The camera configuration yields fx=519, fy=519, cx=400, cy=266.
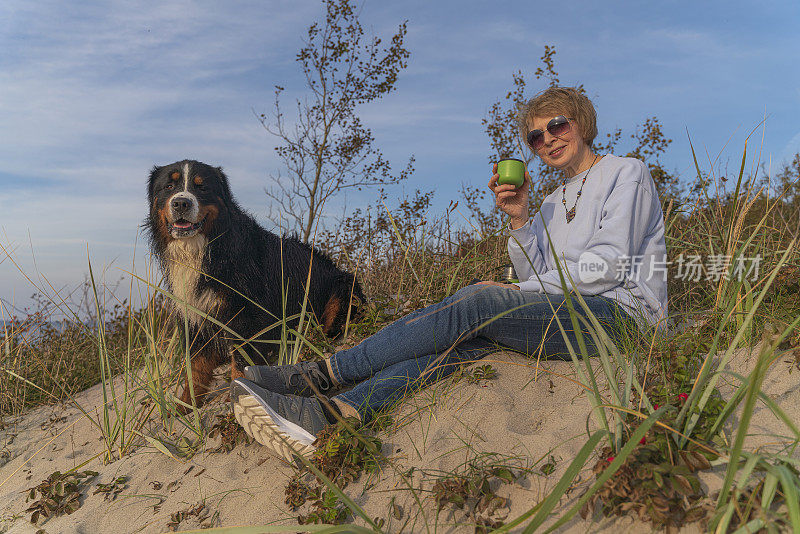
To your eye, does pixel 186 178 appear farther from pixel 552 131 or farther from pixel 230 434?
pixel 552 131

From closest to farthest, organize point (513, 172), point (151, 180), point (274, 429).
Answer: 1. point (274, 429)
2. point (513, 172)
3. point (151, 180)

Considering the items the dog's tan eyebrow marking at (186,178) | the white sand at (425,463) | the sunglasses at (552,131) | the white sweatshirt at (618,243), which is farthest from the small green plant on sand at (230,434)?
the sunglasses at (552,131)

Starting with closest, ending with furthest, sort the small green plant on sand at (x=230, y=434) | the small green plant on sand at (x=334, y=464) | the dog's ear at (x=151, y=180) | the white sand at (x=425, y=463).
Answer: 1. the white sand at (x=425, y=463)
2. the small green plant on sand at (x=334, y=464)
3. the small green plant on sand at (x=230, y=434)
4. the dog's ear at (x=151, y=180)

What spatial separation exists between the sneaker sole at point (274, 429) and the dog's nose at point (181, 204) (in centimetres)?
141

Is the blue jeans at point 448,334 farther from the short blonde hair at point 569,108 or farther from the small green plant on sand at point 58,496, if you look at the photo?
Result: the small green plant on sand at point 58,496

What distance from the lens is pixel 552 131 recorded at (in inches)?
129

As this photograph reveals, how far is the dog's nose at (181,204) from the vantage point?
10.9 feet

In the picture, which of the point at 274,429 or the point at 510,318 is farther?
the point at 510,318

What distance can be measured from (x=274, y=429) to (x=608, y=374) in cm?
148

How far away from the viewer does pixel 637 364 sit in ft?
8.15

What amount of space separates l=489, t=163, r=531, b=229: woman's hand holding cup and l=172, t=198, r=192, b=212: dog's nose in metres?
1.92

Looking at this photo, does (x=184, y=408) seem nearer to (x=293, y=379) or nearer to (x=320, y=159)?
(x=293, y=379)

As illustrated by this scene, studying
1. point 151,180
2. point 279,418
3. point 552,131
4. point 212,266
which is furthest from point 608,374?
point 151,180

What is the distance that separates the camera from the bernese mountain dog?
11.1ft
